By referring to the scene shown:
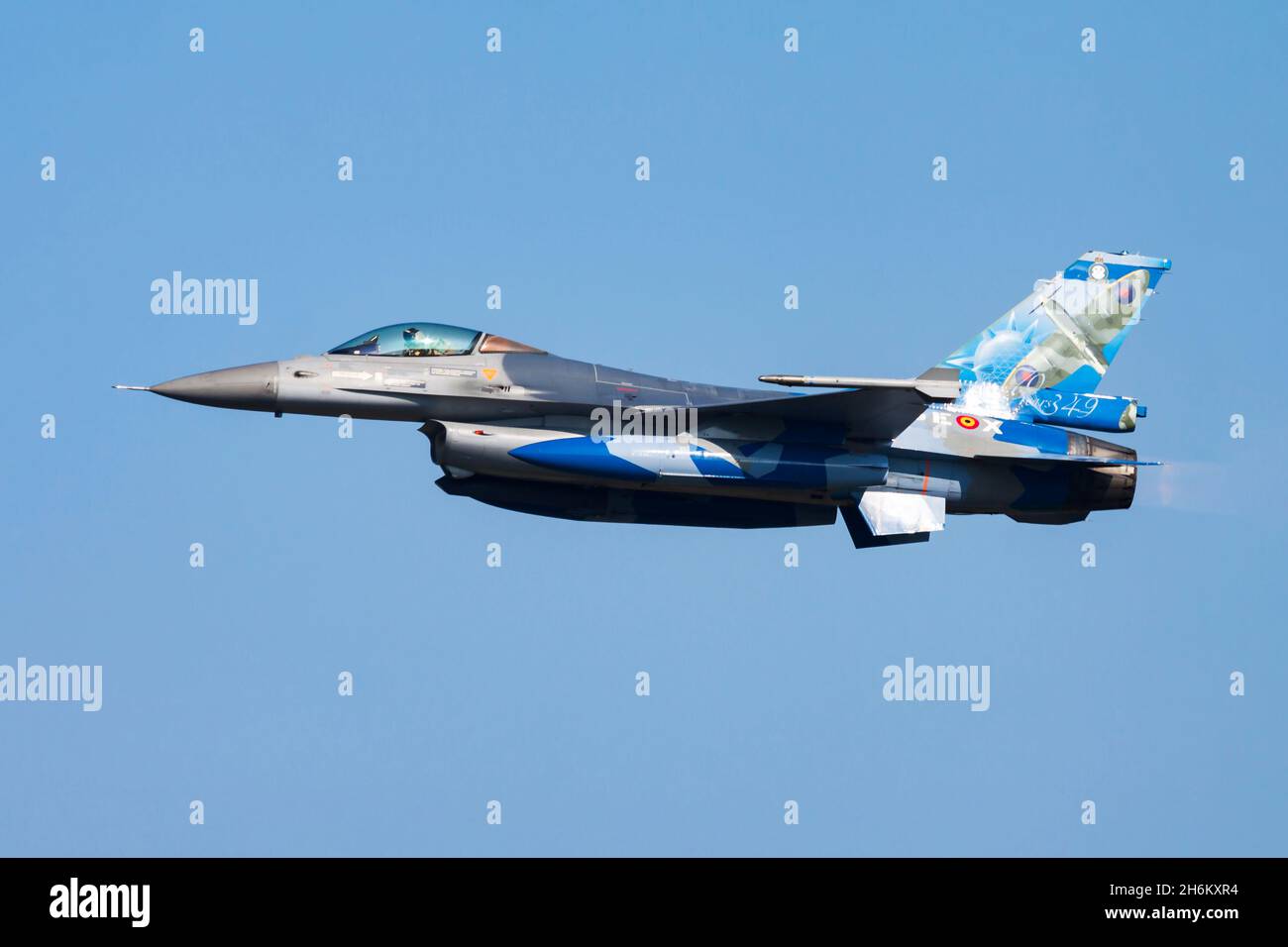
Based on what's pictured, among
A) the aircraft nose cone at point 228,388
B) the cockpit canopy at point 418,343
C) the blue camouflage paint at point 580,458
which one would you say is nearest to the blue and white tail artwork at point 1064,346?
the blue camouflage paint at point 580,458

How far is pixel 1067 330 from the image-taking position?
98.5 feet

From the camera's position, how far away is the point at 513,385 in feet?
87.7

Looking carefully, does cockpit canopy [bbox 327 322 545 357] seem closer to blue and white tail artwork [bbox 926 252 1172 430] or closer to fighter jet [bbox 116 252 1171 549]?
fighter jet [bbox 116 252 1171 549]

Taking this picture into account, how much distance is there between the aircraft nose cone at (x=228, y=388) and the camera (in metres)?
26.3

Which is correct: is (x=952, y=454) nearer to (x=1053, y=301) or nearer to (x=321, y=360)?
(x=1053, y=301)

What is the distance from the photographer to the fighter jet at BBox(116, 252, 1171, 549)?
86.1 feet

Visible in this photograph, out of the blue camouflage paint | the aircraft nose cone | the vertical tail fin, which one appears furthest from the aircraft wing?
the aircraft nose cone

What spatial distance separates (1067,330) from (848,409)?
513 cm

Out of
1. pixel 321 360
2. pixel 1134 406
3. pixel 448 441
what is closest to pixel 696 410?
pixel 448 441

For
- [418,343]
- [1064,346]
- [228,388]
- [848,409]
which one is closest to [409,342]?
[418,343]

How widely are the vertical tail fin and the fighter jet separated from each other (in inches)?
36.3

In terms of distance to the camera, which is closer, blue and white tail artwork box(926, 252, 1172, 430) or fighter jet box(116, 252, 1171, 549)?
fighter jet box(116, 252, 1171, 549)

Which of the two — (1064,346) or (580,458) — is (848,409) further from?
→ (1064,346)

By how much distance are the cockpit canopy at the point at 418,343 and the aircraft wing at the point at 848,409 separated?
3.08 metres
